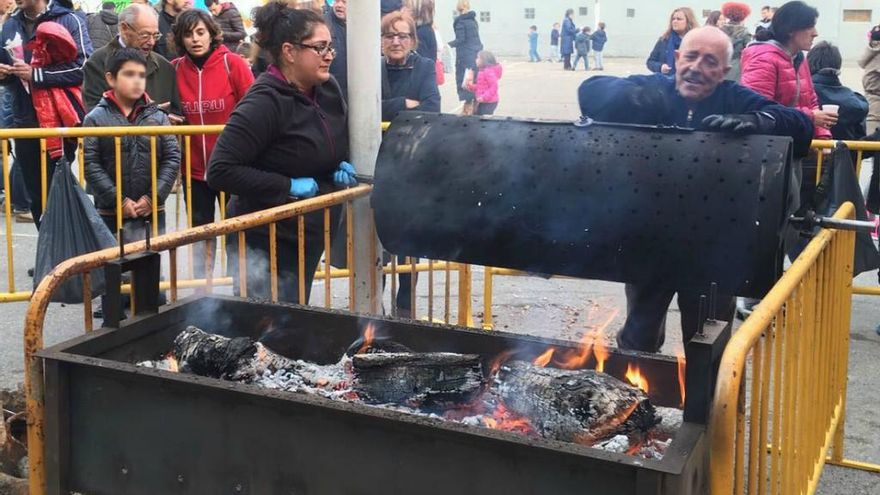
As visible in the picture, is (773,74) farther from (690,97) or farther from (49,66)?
(49,66)

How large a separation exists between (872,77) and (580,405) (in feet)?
27.2

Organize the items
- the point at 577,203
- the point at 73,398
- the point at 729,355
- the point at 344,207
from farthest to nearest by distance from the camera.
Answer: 1. the point at 344,207
2. the point at 577,203
3. the point at 73,398
4. the point at 729,355

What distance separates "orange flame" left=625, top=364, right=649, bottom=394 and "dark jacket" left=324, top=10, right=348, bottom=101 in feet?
11.6

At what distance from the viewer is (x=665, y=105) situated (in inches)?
164

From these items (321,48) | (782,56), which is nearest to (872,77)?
(782,56)

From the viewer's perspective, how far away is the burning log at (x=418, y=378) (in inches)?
122

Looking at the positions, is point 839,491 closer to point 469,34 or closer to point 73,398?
point 73,398

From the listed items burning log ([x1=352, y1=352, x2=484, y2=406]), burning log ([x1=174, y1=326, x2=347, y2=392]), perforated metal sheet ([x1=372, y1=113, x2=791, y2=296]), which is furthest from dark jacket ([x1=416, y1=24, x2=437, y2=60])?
burning log ([x1=352, y1=352, x2=484, y2=406])

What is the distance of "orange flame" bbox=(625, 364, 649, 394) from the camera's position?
10.2ft

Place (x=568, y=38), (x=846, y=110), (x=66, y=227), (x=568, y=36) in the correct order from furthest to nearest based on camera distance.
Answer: (x=568, y=38) < (x=568, y=36) < (x=846, y=110) < (x=66, y=227)

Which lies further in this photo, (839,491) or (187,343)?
(839,491)

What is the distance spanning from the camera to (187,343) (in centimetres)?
324

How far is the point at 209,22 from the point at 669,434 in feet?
15.1

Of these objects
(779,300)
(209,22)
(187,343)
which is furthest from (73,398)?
(209,22)
